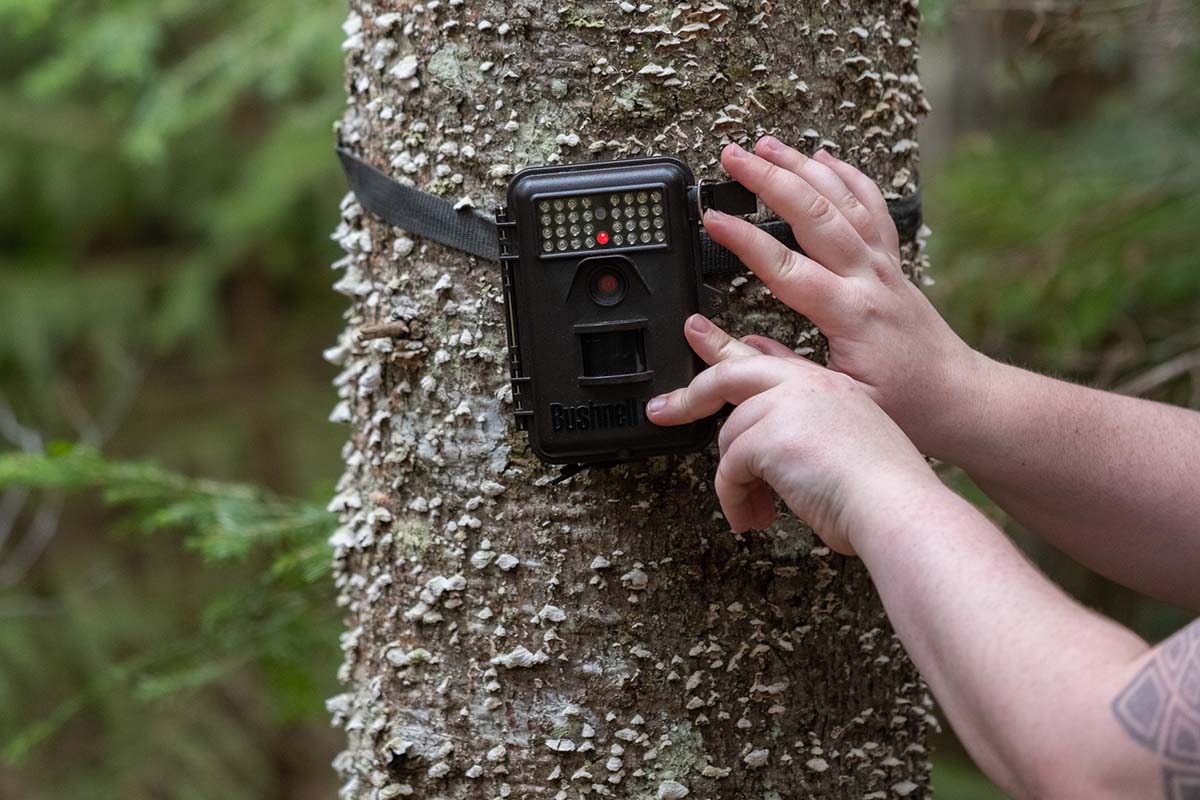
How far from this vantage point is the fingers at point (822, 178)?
114 cm

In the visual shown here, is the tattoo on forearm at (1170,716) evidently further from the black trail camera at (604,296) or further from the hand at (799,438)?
the black trail camera at (604,296)

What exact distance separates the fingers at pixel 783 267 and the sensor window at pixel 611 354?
0.14m

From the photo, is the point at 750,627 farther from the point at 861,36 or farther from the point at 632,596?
the point at 861,36

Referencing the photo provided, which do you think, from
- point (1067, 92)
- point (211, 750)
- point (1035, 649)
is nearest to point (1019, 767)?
point (1035, 649)

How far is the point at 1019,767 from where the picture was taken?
0.87m

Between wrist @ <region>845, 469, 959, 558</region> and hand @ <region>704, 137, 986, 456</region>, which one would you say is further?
hand @ <region>704, 137, 986, 456</region>

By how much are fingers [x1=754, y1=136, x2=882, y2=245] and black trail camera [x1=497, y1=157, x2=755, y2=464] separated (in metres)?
0.05

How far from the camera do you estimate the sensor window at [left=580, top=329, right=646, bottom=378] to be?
3.76 feet

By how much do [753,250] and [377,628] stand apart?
0.64 metres

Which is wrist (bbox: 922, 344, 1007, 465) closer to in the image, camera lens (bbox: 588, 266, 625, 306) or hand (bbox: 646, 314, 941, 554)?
hand (bbox: 646, 314, 941, 554)

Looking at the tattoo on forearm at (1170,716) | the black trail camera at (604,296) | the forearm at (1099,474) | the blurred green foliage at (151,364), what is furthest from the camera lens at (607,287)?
the blurred green foliage at (151,364)

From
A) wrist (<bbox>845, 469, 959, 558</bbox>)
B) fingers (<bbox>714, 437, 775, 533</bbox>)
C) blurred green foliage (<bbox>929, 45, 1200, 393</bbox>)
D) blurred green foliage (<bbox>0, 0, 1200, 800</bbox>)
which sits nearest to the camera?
wrist (<bbox>845, 469, 959, 558</bbox>)

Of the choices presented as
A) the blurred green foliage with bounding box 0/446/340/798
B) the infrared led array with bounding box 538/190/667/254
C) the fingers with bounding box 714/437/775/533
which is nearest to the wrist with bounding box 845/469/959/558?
the fingers with bounding box 714/437/775/533

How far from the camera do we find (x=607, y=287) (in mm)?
1143
